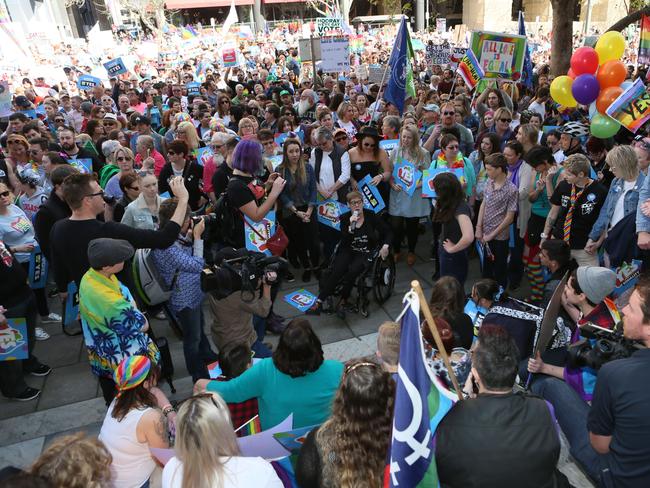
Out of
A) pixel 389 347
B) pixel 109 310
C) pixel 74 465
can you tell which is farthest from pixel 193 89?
pixel 74 465

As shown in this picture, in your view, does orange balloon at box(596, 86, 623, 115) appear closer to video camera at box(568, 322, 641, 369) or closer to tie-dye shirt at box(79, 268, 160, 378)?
video camera at box(568, 322, 641, 369)

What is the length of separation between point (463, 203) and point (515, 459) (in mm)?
3083

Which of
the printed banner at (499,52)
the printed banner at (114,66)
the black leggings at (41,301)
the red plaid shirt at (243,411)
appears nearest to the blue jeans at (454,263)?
the red plaid shirt at (243,411)

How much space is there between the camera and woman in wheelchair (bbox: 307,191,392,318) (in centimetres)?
512

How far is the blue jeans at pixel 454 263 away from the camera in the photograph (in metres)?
4.98

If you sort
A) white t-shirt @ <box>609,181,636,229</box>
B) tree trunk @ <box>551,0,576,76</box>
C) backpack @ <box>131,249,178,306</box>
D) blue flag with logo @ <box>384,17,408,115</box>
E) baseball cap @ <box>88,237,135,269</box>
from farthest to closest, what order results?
tree trunk @ <box>551,0,576,76</box>
blue flag with logo @ <box>384,17,408,115</box>
white t-shirt @ <box>609,181,636,229</box>
backpack @ <box>131,249,178,306</box>
baseball cap @ <box>88,237,135,269</box>

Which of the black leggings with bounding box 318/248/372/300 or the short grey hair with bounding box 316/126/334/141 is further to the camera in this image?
the short grey hair with bounding box 316/126/334/141

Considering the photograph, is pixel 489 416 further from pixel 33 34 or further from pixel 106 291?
pixel 33 34

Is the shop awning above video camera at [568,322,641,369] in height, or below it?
above

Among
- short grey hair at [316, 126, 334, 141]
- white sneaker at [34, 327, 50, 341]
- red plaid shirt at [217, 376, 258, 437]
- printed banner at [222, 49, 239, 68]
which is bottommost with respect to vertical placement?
white sneaker at [34, 327, 50, 341]

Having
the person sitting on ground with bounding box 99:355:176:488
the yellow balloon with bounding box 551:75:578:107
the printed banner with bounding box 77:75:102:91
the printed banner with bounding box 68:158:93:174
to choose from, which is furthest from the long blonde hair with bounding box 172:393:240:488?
the printed banner with bounding box 77:75:102:91

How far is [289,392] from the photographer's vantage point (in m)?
2.65

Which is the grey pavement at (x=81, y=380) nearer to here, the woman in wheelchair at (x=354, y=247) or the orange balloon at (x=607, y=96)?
the woman in wheelchair at (x=354, y=247)

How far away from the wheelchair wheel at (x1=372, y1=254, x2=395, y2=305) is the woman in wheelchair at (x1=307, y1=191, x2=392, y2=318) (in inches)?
4.4
